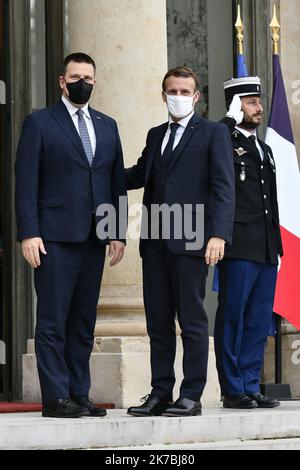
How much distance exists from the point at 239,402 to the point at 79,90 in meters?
2.01

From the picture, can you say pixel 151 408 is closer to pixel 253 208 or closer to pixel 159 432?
pixel 159 432

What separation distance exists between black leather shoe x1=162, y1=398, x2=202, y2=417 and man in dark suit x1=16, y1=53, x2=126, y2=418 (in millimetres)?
386

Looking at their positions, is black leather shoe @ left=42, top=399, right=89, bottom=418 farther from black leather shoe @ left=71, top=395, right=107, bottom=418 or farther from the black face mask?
the black face mask

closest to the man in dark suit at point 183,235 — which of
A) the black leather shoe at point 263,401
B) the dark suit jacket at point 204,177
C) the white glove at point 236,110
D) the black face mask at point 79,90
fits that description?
the dark suit jacket at point 204,177

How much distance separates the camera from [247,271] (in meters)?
8.51

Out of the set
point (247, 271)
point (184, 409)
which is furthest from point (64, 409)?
point (247, 271)

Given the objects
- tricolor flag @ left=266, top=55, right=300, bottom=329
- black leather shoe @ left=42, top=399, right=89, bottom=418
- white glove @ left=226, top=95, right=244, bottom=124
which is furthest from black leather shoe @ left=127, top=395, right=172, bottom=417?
tricolor flag @ left=266, top=55, right=300, bottom=329

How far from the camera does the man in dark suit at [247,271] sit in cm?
848

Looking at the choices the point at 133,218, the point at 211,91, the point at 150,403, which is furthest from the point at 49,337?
the point at 211,91

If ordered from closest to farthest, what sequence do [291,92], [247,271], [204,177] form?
1. [204,177]
2. [247,271]
3. [291,92]

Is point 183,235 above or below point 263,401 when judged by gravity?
above

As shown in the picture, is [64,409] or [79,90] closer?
[64,409]

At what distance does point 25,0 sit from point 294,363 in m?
3.48

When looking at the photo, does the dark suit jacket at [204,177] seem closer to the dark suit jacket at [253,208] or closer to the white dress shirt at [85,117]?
the white dress shirt at [85,117]
